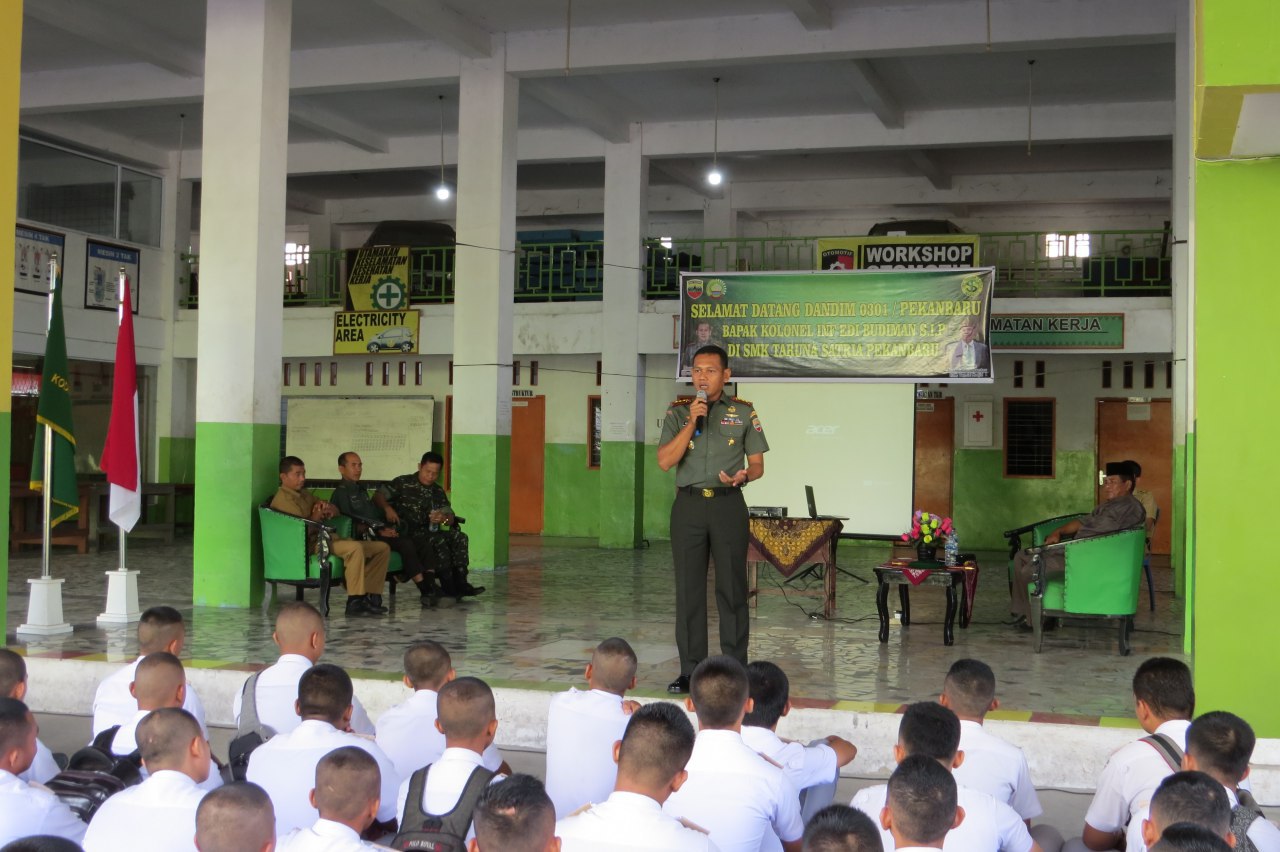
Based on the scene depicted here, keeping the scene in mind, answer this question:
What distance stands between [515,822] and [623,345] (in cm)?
1250

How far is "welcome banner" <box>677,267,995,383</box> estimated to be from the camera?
1170 centimetres

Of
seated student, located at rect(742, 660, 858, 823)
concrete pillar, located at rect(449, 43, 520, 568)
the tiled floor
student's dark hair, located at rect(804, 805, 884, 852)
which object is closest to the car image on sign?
concrete pillar, located at rect(449, 43, 520, 568)

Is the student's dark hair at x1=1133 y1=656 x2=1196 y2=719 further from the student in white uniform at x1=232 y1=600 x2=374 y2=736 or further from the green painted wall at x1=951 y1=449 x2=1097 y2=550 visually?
the green painted wall at x1=951 y1=449 x2=1097 y2=550

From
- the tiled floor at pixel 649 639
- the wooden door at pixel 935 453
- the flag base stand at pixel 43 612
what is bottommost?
the tiled floor at pixel 649 639

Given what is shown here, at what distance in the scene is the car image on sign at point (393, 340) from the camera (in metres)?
15.5

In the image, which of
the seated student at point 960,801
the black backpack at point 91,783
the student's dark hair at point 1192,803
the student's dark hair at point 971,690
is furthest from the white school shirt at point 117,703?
the student's dark hair at point 1192,803

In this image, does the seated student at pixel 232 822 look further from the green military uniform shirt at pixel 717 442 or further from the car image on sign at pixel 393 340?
the car image on sign at pixel 393 340

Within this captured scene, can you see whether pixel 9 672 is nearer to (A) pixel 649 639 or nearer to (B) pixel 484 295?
(A) pixel 649 639

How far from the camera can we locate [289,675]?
12.8 feet

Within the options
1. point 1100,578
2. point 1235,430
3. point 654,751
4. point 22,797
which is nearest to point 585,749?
point 654,751

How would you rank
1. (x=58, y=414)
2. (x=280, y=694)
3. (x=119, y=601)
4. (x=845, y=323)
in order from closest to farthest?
(x=280, y=694) → (x=119, y=601) → (x=58, y=414) → (x=845, y=323)

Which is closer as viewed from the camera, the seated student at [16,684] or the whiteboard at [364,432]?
the seated student at [16,684]

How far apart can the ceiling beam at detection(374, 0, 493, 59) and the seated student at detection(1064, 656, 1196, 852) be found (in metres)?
8.34

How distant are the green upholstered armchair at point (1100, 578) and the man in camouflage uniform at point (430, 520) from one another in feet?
13.7
